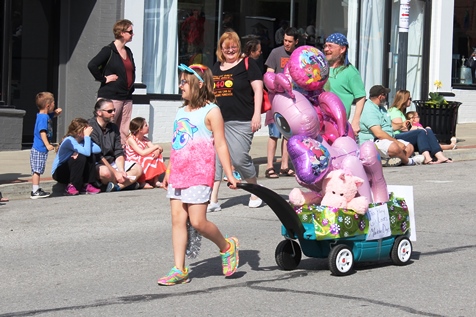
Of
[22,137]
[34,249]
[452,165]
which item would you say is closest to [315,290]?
[34,249]

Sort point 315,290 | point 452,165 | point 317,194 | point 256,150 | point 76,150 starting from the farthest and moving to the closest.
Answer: point 256,150, point 452,165, point 76,150, point 317,194, point 315,290

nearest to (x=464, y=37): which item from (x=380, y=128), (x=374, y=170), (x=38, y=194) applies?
(x=380, y=128)

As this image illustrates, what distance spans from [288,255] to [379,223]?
0.76 m

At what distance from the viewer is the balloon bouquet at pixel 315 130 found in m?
7.61

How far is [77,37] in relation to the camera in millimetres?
16812

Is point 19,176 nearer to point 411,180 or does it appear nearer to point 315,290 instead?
point 411,180

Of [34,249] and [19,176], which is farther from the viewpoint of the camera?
[19,176]

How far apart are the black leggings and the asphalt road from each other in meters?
0.78

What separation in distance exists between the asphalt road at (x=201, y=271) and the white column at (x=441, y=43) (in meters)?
11.3

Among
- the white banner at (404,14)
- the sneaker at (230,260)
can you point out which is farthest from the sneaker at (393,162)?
the sneaker at (230,260)

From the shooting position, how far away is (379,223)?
7785 mm

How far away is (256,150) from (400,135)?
2.43 m

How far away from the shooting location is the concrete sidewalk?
1233 centimetres

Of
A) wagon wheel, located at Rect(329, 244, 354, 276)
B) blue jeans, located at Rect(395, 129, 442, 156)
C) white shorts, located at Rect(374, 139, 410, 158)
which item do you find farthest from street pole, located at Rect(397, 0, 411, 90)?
wagon wheel, located at Rect(329, 244, 354, 276)
